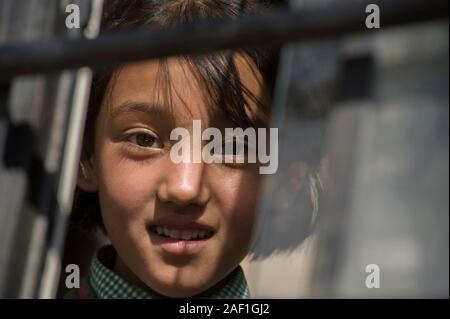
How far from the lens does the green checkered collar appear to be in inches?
32.4

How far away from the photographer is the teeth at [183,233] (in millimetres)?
754

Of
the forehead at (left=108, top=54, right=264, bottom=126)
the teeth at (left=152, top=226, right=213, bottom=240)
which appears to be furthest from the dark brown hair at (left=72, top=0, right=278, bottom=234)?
the teeth at (left=152, top=226, right=213, bottom=240)

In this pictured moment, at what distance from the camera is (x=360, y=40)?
2645mm

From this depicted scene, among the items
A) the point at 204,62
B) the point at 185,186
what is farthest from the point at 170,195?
the point at 204,62

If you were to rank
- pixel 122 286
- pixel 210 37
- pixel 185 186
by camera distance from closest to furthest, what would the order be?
1. pixel 210 37
2. pixel 185 186
3. pixel 122 286

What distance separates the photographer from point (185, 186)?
2.38 feet

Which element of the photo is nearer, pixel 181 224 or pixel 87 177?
pixel 181 224

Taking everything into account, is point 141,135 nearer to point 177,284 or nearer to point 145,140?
point 145,140

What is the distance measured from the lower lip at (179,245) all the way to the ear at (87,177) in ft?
0.43

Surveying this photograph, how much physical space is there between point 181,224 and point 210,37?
244mm

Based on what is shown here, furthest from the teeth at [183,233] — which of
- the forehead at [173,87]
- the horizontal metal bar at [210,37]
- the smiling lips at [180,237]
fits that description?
the horizontal metal bar at [210,37]
